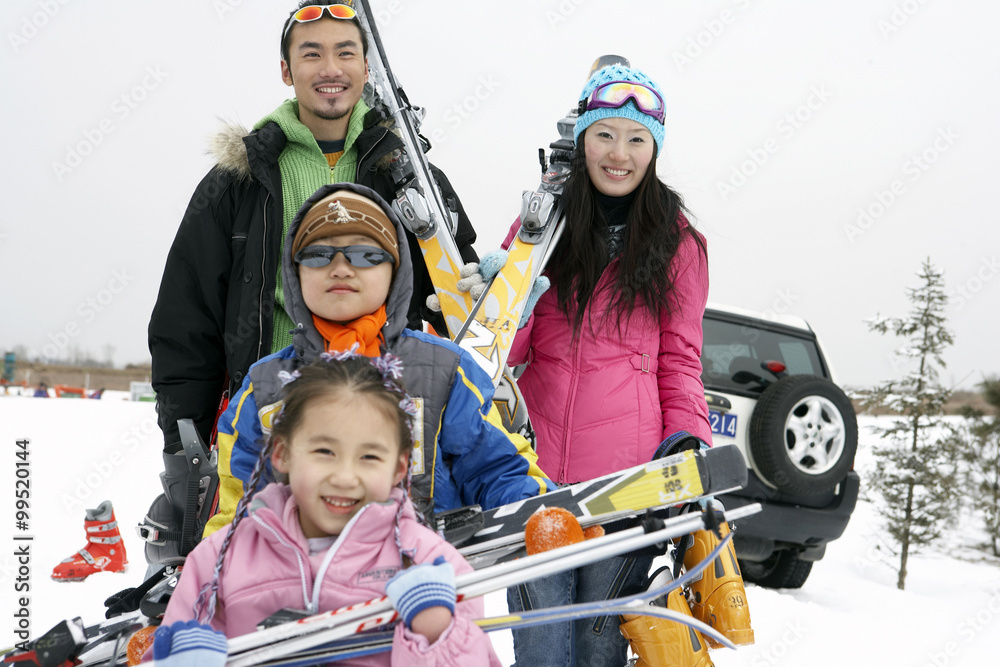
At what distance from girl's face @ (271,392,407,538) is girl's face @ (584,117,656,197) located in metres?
1.32

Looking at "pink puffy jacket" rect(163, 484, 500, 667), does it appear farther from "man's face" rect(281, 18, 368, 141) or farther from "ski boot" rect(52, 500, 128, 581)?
"ski boot" rect(52, 500, 128, 581)

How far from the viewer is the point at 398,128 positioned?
2.82 m

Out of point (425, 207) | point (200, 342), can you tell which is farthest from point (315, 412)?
point (425, 207)

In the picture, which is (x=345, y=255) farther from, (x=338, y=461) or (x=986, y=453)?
(x=986, y=453)

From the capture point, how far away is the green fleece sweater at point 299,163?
95.7 inches

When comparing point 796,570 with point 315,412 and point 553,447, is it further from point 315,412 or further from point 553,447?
point 315,412

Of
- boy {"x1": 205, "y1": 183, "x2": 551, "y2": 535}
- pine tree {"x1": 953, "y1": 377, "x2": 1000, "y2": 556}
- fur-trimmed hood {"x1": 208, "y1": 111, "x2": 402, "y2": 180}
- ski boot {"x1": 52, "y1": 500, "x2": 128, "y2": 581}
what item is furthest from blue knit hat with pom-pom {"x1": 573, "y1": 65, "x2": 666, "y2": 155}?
pine tree {"x1": 953, "y1": 377, "x2": 1000, "y2": 556}

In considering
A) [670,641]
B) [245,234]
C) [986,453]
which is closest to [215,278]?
[245,234]

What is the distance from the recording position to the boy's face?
1.78 metres

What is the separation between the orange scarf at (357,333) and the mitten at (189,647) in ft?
2.26

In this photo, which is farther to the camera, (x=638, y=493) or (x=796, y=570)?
(x=796, y=570)

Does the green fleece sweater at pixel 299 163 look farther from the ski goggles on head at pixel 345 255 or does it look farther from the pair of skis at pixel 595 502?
the pair of skis at pixel 595 502

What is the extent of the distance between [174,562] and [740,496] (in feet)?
12.7

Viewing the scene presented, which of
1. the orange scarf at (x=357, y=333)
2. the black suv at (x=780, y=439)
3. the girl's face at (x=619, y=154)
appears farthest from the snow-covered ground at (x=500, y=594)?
the girl's face at (x=619, y=154)
